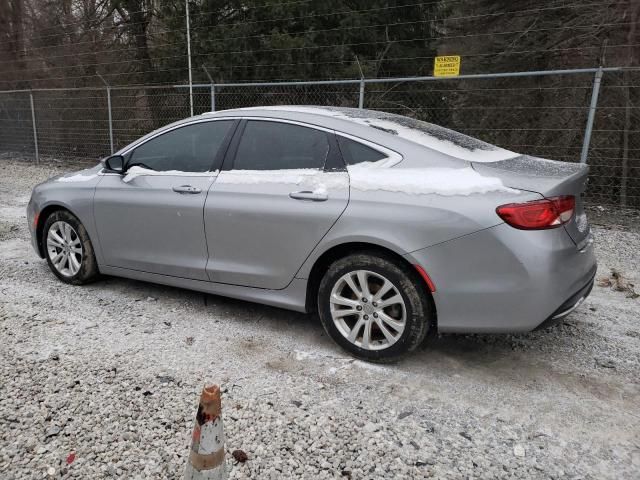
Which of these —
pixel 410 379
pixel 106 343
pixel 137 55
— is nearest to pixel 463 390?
pixel 410 379

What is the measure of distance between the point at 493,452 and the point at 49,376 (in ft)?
8.10

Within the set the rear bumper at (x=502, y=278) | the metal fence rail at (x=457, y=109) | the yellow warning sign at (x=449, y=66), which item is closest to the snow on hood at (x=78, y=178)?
the rear bumper at (x=502, y=278)

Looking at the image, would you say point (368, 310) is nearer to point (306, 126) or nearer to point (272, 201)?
point (272, 201)

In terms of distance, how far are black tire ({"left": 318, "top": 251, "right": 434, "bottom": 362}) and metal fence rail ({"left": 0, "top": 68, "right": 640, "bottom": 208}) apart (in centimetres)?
421

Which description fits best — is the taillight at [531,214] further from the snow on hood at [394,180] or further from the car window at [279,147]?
the car window at [279,147]

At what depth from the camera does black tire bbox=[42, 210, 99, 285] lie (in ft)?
14.4

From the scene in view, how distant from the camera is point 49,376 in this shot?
2.98 m

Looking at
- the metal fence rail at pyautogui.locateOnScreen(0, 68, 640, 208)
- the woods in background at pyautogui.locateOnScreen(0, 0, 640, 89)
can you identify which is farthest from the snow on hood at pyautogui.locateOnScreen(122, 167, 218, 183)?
the woods in background at pyautogui.locateOnScreen(0, 0, 640, 89)

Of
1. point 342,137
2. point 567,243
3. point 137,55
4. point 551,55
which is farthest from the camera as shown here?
point 137,55

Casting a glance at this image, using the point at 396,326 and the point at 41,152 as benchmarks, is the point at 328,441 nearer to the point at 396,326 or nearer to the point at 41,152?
the point at 396,326

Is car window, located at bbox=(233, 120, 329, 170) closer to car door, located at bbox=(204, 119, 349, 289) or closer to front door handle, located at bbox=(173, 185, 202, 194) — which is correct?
car door, located at bbox=(204, 119, 349, 289)

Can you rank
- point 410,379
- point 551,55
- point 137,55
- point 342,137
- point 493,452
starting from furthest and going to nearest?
point 137,55 < point 551,55 < point 342,137 < point 410,379 < point 493,452

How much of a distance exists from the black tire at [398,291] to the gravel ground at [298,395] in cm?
12

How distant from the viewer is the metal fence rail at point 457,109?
282 inches
